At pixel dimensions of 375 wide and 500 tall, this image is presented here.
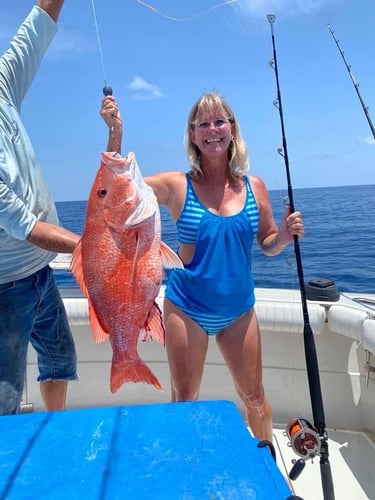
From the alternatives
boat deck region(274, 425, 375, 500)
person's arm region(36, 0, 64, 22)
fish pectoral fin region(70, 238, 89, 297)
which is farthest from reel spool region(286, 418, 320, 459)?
person's arm region(36, 0, 64, 22)

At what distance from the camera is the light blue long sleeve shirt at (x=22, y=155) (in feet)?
7.13

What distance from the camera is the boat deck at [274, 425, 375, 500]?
293 cm

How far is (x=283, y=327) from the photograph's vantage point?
3.39 m

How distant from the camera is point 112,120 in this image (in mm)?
1914

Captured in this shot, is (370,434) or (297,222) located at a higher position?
(297,222)

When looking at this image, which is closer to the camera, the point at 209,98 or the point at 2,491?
the point at 2,491

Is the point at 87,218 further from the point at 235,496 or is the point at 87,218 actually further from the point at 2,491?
the point at 235,496

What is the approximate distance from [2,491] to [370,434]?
9.84 ft

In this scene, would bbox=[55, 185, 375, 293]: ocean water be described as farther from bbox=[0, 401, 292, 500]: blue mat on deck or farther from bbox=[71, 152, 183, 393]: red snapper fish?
bbox=[0, 401, 292, 500]: blue mat on deck

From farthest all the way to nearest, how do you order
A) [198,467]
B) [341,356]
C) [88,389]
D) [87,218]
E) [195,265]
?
1. [88,389]
2. [341,356]
3. [195,265]
4. [87,218]
5. [198,467]

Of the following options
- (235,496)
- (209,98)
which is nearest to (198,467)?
(235,496)

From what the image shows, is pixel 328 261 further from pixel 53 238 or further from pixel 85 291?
pixel 85 291

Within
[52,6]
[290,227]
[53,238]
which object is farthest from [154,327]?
[52,6]

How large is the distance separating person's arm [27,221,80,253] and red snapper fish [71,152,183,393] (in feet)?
0.74
